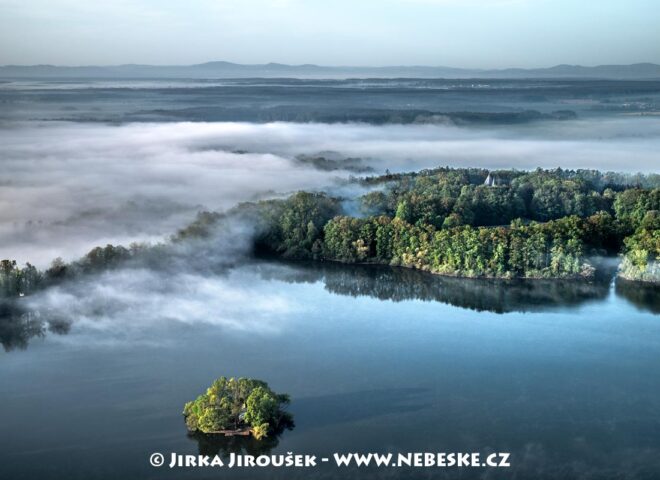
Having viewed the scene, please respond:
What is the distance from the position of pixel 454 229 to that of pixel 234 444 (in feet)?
27.2

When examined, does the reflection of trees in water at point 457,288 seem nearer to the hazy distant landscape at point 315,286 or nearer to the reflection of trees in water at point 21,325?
the hazy distant landscape at point 315,286

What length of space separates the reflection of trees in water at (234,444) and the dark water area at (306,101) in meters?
13.0

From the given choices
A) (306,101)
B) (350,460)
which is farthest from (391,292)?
(306,101)

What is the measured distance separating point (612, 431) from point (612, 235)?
8.01m

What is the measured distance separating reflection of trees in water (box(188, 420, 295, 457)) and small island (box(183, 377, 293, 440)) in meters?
0.05

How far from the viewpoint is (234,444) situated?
8.84 meters

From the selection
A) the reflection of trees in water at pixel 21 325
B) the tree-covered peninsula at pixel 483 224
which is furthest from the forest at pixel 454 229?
the reflection of trees in water at pixel 21 325

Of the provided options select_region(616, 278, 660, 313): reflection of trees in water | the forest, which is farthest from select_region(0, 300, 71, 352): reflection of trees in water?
select_region(616, 278, 660, 313): reflection of trees in water

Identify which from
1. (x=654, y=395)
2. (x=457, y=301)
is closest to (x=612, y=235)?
(x=457, y=301)

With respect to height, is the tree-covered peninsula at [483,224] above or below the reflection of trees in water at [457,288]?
above

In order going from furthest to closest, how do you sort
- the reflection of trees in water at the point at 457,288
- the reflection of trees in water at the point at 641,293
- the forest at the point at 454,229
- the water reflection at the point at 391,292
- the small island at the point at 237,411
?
the forest at the point at 454,229, the reflection of trees in water at the point at 457,288, the reflection of trees in water at the point at 641,293, the water reflection at the point at 391,292, the small island at the point at 237,411

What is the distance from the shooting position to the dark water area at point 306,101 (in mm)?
22975

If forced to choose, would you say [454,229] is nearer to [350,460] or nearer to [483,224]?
[483,224]

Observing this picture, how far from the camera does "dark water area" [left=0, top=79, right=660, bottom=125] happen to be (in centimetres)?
2298
